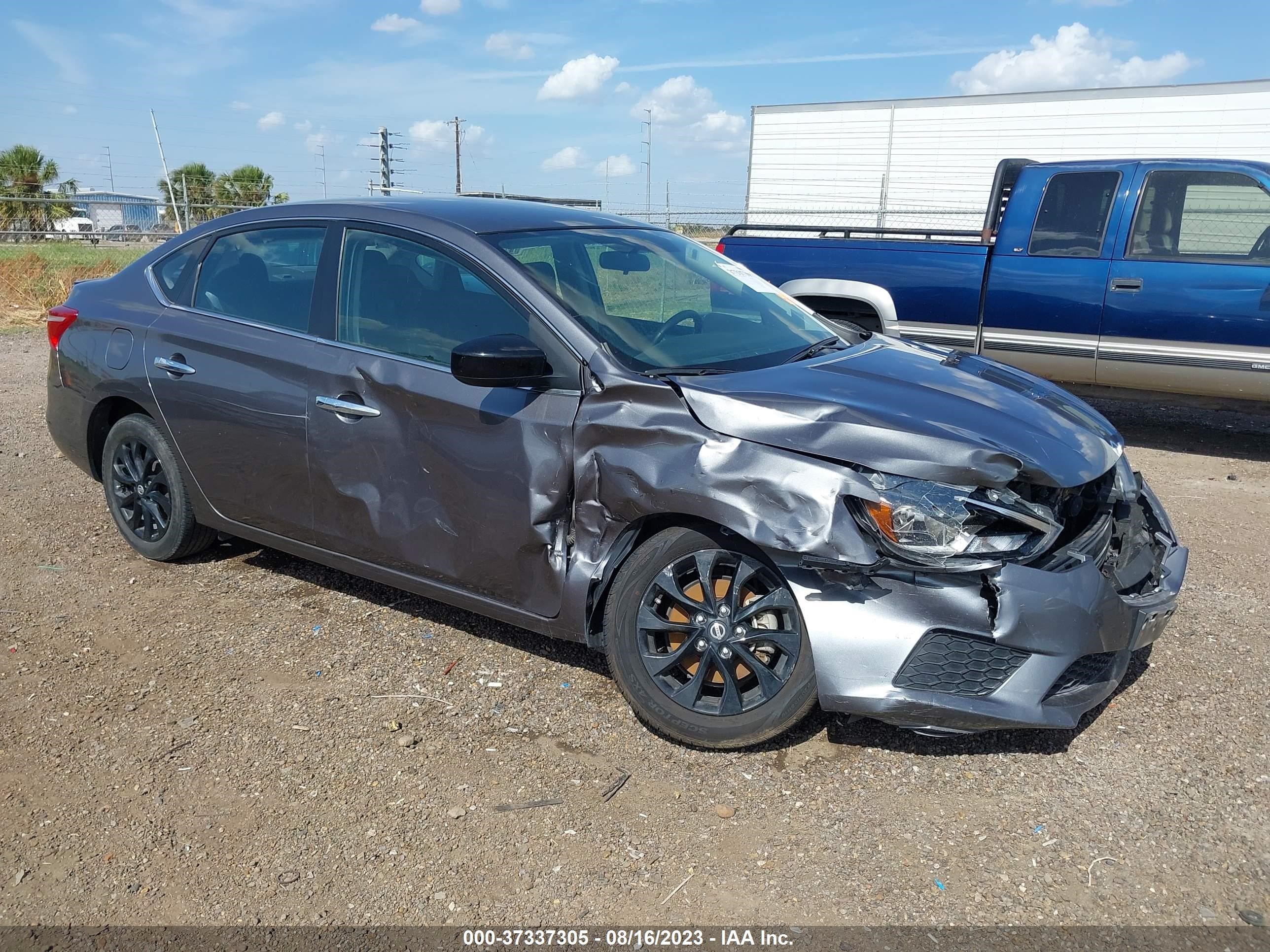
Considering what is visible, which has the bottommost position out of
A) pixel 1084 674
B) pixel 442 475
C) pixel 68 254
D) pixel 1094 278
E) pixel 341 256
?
pixel 1084 674

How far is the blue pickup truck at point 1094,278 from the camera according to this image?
701cm

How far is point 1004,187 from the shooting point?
26.1 ft

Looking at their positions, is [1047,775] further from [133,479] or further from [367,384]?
[133,479]

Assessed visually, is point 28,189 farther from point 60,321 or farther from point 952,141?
point 60,321

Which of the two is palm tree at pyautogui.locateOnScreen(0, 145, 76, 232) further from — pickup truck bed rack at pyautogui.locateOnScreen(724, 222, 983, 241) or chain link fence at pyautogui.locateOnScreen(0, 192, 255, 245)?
pickup truck bed rack at pyautogui.locateOnScreen(724, 222, 983, 241)

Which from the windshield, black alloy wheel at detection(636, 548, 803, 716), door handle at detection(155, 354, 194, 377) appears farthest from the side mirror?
door handle at detection(155, 354, 194, 377)

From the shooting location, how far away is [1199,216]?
7.23 m

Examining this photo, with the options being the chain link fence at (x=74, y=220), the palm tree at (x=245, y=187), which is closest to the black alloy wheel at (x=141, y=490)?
the chain link fence at (x=74, y=220)

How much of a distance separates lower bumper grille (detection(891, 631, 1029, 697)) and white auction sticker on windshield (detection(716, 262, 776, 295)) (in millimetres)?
1999

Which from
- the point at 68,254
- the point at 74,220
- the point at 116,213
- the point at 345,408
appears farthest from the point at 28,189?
the point at 345,408

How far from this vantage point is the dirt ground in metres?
2.64

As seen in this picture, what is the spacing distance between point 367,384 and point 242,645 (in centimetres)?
119

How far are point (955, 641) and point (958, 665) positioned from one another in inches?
3.1

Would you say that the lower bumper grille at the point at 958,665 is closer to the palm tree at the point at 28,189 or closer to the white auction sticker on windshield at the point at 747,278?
the white auction sticker on windshield at the point at 747,278
